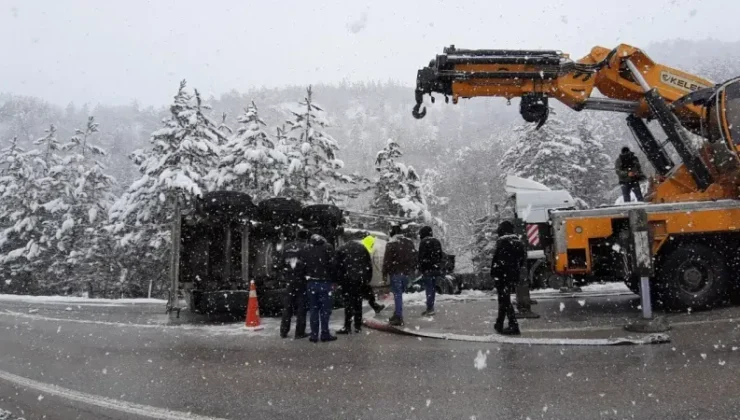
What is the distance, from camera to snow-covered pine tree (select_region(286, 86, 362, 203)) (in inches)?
1003

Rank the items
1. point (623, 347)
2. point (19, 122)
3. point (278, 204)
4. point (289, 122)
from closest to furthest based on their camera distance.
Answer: point (623, 347) < point (278, 204) < point (289, 122) < point (19, 122)

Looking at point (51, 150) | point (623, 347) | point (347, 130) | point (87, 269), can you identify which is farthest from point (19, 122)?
point (623, 347)

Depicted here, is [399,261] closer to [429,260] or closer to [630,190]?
[429,260]

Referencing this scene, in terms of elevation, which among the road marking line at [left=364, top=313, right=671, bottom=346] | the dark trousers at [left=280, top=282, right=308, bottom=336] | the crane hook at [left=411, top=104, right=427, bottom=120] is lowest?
the road marking line at [left=364, top=313, right=671, bottom=346]

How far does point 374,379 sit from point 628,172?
7.96 meters

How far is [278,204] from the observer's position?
12453 mm

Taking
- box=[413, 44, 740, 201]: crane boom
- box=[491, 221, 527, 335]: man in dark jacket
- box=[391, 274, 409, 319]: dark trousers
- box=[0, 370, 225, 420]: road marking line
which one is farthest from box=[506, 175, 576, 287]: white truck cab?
box=[0, 370, 225, 420]: road marking line

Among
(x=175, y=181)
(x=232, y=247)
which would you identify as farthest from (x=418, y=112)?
(x=175, y=181)

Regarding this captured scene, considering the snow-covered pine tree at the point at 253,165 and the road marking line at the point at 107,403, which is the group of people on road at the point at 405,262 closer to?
the road marking line at the point at 107,403

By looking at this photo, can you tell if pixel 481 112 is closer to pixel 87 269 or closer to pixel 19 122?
pixel 19 122

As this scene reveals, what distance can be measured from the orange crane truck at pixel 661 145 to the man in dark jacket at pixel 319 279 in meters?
3.27

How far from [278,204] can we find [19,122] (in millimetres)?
151558

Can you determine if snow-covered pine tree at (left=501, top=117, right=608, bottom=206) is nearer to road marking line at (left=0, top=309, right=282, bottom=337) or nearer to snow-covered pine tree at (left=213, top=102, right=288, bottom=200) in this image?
snow-covered pine tree at (left=213, top=102, right=288, bottom=200)

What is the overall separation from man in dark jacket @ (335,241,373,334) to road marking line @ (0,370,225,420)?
4210 millimetres
